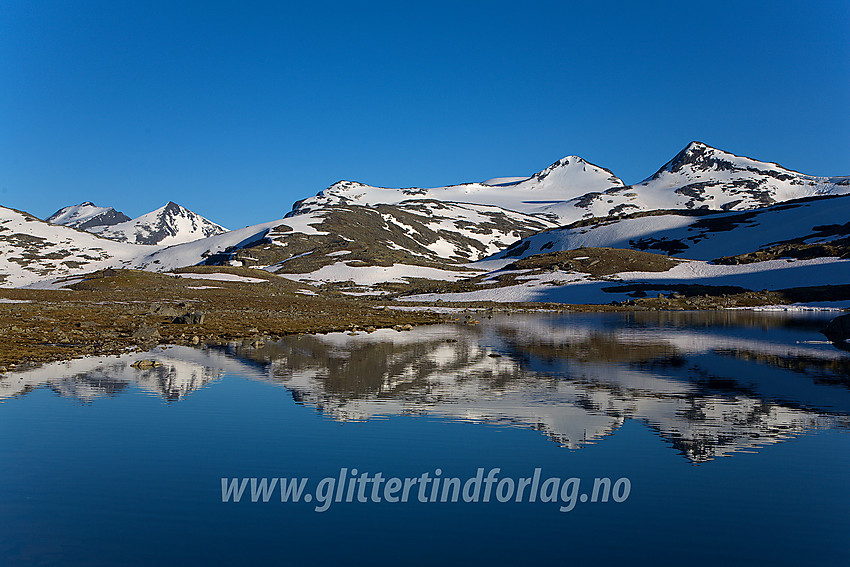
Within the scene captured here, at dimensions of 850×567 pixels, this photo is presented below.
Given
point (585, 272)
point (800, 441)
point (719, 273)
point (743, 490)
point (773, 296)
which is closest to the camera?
point (743, 490)

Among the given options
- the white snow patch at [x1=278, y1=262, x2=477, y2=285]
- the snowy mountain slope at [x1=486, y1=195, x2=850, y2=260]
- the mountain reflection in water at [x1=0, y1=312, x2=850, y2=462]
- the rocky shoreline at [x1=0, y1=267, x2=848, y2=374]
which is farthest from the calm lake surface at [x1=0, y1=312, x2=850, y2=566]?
the snowy mountain slope at [x1=486, y1=195, x2=850, y2=260]

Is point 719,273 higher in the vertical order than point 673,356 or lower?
higher

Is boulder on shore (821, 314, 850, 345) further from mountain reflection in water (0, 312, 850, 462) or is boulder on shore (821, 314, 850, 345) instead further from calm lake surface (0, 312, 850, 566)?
calm lake surface (0, 312, 850, 566)

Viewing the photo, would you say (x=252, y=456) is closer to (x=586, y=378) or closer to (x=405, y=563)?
(x=405, y=563)

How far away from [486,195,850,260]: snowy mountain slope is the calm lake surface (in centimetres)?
12843

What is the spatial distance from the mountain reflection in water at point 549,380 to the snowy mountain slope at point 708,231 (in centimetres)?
11389

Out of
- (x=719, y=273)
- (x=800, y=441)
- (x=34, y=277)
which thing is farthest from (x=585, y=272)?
(x=34, y=277)

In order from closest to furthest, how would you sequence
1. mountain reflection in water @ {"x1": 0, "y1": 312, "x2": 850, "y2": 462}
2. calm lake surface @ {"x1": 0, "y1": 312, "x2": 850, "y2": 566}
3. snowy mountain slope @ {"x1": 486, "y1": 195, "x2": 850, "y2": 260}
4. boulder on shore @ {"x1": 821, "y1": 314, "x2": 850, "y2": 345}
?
calm lake surface @ {"x1": 0, "y1": 312, "x2": 850, "y2": 566} → mountain reflection in water @ {"x1": 0, "y1": 312, "x2": 850, "y2": 462} → boulder on shore @ {"x1": 821, "y1": 314, "x2": 850, "y2": 345} → snowy mountain slope @ {"x1": 486, "y1": 195, "x2": 850, "y2": 260}

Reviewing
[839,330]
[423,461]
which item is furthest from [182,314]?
[839,330]

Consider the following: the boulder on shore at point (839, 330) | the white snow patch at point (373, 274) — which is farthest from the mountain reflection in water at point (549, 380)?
the white snow patch at point (373, 274)

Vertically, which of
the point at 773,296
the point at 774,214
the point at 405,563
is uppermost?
the point at 774,214

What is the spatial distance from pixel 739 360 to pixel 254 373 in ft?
78.2

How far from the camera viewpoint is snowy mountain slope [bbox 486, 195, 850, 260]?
147 m

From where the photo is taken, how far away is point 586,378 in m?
26.5
